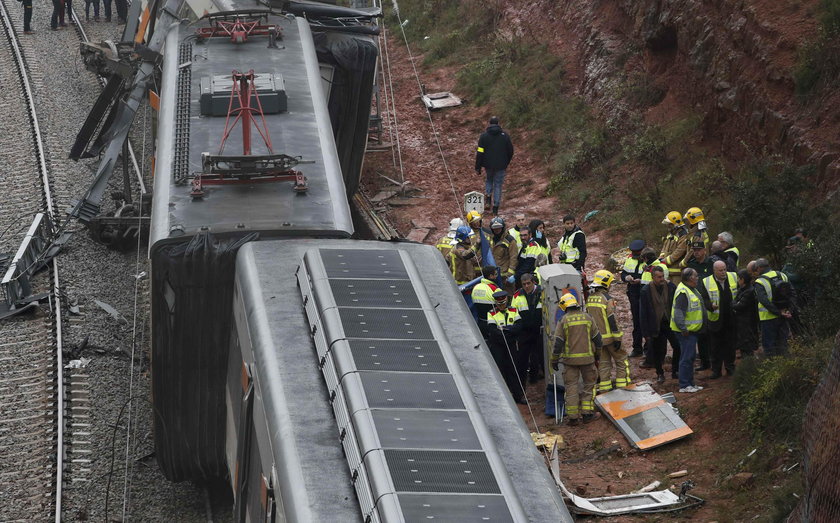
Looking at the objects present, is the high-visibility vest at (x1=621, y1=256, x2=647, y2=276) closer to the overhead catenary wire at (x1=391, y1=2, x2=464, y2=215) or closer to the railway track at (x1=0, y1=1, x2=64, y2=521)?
the overhead catenary wire at (x1=391, y1=2, x2=464, y2=215)

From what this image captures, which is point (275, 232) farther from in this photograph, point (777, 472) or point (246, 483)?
point (777, 472)

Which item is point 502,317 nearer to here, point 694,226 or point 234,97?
point 694,226

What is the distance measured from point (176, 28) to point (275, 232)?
20.0ft

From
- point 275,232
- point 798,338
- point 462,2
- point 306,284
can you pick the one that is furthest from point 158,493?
point 462,2

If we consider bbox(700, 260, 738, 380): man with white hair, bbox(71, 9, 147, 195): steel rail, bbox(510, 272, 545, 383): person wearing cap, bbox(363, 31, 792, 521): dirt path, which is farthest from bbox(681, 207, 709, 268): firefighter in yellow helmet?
bbox(71, 9, 147, 195): steel rail

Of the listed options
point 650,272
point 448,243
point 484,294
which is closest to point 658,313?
point 650,272

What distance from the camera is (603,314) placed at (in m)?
14.6

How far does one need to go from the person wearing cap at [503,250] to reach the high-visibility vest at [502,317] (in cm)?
189

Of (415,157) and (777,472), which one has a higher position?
(415,157)

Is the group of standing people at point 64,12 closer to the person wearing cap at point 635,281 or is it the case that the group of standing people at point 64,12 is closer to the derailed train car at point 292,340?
the derailed train car at point 292,340

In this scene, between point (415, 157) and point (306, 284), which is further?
point (415, 157)

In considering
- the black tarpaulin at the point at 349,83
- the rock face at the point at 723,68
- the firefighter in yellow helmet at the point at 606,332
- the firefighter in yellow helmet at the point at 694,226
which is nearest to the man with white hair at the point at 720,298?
the firefighter in yellow helmet at the point at 606,332

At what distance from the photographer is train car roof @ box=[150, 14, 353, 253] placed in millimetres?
12047

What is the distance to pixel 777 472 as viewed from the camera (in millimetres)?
12555
